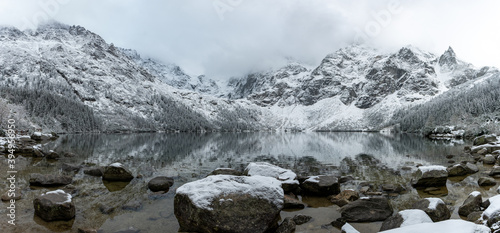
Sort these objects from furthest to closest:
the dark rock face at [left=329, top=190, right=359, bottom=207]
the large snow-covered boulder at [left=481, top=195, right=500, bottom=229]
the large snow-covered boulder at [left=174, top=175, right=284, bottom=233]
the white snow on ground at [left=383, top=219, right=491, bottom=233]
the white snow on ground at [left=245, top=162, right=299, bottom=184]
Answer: the white snow on ground at [left=245, top=162, right=299, bottom=184], the dark rock face at [left=329, top=190, right=359, bottom=207], the large snow-covered boulder at [left=174, top=175, right=284, bottom=233], the large snow-covered boulder at [left=481, top=195, right=500, bottom=229], the white snow on ground at [left=383, top=219, right=491, bottom=233]

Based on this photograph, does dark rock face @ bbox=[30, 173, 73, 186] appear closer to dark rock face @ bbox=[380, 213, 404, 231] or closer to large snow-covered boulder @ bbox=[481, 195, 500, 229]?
dark rock face @ bbox=[380, 213, 404, 231]

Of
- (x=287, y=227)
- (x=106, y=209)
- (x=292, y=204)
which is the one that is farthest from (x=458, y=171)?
(x=106, y=209)

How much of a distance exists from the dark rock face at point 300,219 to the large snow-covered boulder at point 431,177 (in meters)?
11.9

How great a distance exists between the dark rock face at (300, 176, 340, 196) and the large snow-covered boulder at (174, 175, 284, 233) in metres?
6.03

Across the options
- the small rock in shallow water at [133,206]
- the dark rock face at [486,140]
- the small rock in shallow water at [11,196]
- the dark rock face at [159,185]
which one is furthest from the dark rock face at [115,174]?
the dark rock face at [486,140]

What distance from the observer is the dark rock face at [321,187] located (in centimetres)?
1756

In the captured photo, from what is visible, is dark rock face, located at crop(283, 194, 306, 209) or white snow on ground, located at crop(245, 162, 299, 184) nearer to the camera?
dark rock face, located at crop(283, 194, 306, 209)

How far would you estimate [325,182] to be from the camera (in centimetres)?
1791

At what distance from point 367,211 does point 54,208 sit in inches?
604

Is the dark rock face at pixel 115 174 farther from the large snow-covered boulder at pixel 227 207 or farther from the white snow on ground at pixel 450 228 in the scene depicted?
the white snow on ground at pixel 450 228

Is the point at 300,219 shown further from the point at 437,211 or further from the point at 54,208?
the point at 54,208

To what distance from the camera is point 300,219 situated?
13.0 meters

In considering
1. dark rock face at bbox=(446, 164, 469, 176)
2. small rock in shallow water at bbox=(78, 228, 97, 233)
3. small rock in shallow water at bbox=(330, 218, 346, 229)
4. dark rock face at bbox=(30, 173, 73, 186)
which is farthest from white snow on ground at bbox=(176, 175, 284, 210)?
dark rock face at bbox=(446, 164, 469, 176)

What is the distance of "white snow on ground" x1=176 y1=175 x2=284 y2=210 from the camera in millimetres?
11305
